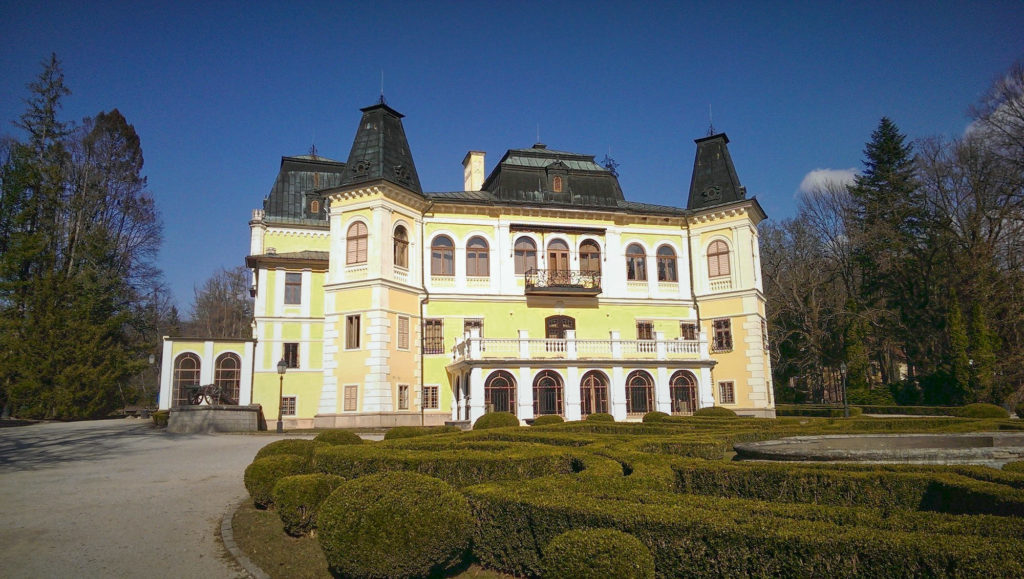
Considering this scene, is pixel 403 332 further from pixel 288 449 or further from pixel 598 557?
pixel 598 557

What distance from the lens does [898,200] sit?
4528 centimetres

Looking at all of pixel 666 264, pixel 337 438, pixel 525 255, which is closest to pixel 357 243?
pixel 525 255

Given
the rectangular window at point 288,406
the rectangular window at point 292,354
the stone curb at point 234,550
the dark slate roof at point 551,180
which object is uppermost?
the dark slate roof at point 551,180

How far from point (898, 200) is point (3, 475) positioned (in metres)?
51.3

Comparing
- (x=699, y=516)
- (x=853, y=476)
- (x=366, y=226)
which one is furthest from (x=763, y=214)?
(x=699, y=516)

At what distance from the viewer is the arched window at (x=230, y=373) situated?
34531 millimetres

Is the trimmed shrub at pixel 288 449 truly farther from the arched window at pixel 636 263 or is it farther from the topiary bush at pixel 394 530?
the arched window at pixel 636 263

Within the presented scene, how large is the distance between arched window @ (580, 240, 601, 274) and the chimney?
9789mm

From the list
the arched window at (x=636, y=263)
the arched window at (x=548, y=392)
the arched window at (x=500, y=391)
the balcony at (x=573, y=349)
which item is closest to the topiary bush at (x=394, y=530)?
the balcony at (x=573, y=349)

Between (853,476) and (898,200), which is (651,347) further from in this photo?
(898,200)

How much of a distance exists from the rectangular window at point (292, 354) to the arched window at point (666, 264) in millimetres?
21205

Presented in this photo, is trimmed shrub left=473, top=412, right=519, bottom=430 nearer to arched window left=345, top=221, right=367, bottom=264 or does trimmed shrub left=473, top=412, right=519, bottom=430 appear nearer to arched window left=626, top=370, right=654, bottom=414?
arched window left=626, top=370, right=654, bottom=414

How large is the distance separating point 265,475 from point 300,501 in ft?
6.67

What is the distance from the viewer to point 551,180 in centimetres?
3650
